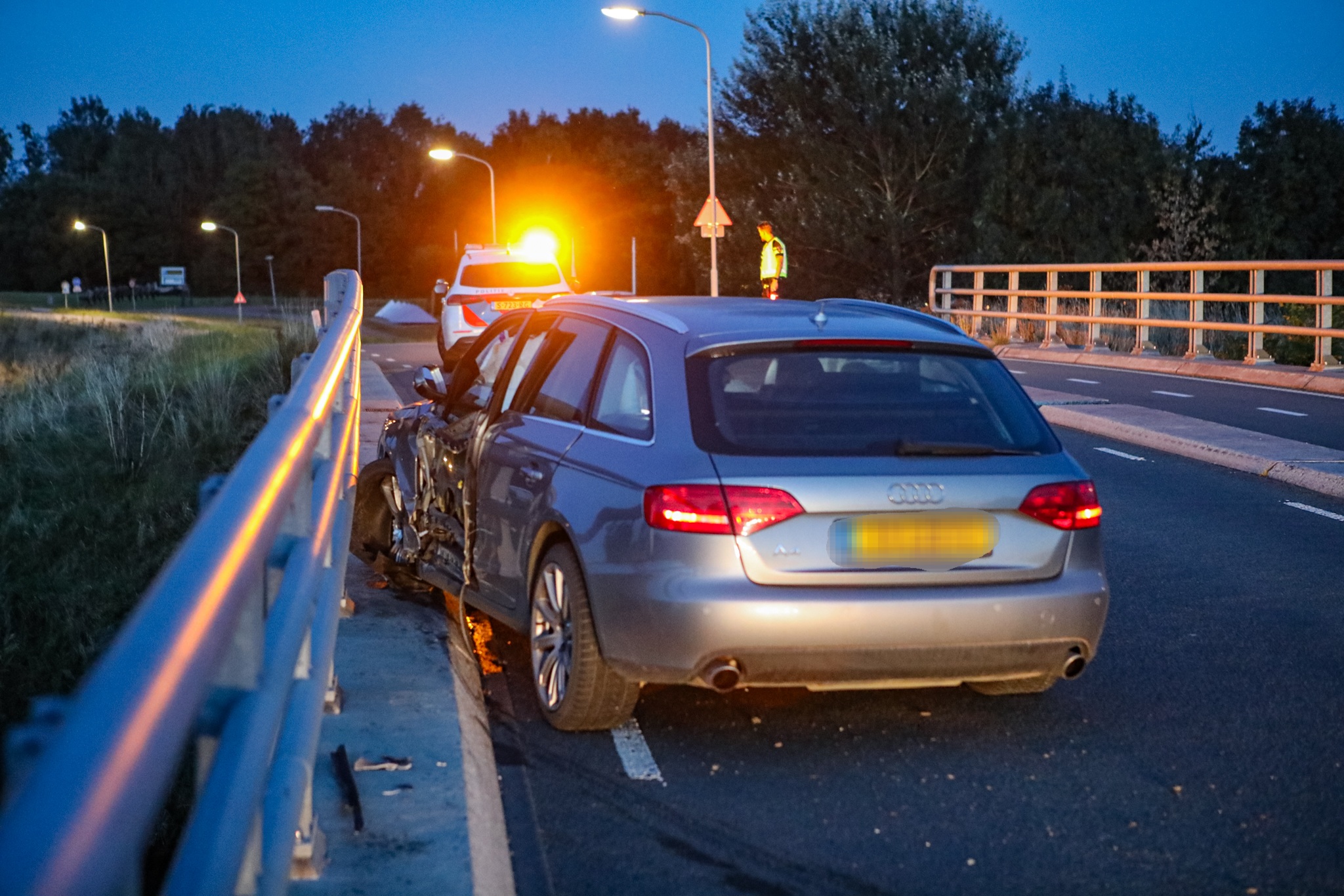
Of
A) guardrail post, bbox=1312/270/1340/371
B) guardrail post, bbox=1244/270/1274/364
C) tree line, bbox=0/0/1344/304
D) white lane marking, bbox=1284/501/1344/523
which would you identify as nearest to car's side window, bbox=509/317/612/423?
white lane marking, bbox=1284/501/1344/523

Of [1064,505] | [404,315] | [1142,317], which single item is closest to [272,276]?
[404,315]

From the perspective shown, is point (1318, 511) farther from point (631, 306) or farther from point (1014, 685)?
point (631, 306)

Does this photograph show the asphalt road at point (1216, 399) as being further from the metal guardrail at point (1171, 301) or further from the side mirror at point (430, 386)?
the side mirror at point (430, 386)

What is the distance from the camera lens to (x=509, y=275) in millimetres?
24359

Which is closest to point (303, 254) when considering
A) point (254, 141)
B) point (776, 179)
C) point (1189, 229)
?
point (254, 141)

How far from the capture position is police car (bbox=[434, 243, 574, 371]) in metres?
23.9

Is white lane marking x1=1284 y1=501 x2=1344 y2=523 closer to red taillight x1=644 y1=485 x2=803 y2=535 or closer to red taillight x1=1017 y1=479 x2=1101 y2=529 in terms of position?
red taillight x1=1017 y1=479 x2=1101 y2=529

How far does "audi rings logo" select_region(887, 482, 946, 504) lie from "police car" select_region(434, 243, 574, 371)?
18639 millimetres

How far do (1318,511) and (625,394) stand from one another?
19.8 ft

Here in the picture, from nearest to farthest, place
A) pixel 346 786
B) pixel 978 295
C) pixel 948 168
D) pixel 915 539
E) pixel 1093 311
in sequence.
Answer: pixel 346 786 → pixel 915 539 → pixel 1093 311 → pixel 978 295 → pixel 948 168

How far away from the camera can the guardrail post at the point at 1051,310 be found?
2480cm

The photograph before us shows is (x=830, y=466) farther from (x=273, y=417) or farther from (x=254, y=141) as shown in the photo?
(x=254, y=141)

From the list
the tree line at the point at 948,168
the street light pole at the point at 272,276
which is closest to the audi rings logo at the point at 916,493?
the tree line at the point at 948,168

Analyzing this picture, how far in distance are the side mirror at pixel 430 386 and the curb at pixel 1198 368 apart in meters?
13.0
